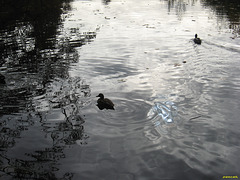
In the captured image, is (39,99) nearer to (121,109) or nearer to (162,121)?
(121,109)

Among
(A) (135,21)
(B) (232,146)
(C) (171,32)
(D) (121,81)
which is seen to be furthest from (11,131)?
(A) (135,21)

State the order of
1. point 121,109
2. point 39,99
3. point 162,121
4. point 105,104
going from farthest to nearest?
point 39,99, point 121,109, point 105,104, point 162,121

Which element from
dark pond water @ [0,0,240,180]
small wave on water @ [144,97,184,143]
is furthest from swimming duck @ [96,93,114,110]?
small wave on water @ [144,97,184,143]

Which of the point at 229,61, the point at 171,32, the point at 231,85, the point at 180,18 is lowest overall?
the point at 231,85

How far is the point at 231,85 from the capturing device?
9.57m

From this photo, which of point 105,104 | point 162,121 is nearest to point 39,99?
point 105,104

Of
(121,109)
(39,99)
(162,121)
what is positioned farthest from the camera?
(39,99)

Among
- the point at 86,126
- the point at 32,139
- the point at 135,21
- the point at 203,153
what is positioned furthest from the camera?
the point at 135,21

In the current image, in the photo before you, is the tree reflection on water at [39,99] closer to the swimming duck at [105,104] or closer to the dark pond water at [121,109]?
the dark pond water at [121,109]

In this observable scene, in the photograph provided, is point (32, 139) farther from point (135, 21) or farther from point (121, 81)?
point (135, 21)

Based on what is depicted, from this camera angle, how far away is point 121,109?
25.8ft

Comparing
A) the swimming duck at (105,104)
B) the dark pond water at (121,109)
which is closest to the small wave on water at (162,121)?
the dark pond water at (121,109)

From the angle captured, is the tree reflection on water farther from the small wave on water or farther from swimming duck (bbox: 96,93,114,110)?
the small wave on water

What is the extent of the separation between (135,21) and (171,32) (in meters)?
6.17
